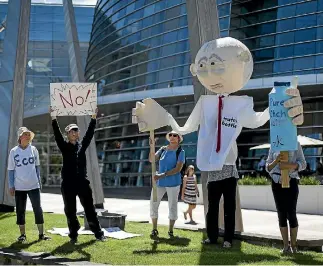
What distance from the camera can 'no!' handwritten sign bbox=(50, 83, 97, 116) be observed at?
909 cm

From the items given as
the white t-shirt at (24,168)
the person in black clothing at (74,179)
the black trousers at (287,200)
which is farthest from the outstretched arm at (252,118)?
the white t-shirt at (24,168)

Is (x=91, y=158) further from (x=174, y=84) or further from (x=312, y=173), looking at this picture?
(x=174, y=84)

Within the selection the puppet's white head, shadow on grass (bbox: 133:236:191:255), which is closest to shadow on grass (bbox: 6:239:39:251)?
shadow on grass (bbox: 133:236:191:255)

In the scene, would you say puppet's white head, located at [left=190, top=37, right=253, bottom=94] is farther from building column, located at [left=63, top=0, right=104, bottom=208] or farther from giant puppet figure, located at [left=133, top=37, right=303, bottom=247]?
building column, located at [left=63, top=0, right=104, bottom=208]

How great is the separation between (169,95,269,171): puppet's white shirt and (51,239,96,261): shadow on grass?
75.8 inches

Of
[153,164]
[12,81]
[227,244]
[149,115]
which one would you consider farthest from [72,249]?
[12,81]

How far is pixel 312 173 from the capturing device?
27.0 metres

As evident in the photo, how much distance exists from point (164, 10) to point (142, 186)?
38.5 ft

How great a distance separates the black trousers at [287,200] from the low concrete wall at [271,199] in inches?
382

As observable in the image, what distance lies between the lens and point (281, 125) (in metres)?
6.79

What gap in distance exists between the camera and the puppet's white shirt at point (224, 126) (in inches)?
295

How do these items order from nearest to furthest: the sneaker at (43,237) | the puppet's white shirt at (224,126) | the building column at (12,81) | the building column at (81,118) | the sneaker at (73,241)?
the puppet's white shirt at (224,126) < the sneaker at (73,241) < the sneaker at (43,237) < the building column at (12,81) < the building column at (81,118)

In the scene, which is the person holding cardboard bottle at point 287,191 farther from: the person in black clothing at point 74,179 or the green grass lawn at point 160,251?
the person in black clothing at point 74,179

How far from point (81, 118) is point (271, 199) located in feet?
22.1
